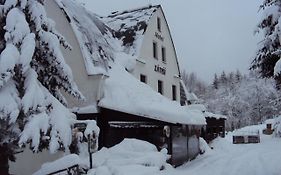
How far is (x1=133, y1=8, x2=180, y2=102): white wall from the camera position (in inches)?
954

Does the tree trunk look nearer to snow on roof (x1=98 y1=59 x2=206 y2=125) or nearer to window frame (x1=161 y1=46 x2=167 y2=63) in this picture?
snow on roof (x1=98 y1=59 x2=206 y2=125)

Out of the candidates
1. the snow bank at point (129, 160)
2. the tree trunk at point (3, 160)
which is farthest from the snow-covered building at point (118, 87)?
the tree trunk at point (3, 160)

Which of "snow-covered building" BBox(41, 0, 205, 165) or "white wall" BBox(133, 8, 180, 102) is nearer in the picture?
"snow-covered building" BBox(41, 0, 205, 165)

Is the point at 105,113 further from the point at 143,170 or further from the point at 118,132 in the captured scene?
the point at 143,170

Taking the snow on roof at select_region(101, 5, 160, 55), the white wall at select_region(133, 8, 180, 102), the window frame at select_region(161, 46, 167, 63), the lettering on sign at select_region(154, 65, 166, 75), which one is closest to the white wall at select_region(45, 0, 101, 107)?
the white wall at select_region(133, 8, 180, 102)

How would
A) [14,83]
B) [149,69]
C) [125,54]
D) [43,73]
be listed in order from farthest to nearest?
[149,69], [125,54], [43,73], [14,83]

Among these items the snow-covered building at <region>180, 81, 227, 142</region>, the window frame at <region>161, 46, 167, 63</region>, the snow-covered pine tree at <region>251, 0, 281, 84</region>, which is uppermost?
the window frame at <region>161, 46, 167, 63</region>

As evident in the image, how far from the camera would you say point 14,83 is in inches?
362

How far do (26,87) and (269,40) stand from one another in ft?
30.0

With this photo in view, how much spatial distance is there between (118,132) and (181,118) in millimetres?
3045

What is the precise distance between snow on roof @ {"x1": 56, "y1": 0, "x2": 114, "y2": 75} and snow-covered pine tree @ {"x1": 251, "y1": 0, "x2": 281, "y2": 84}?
6682 millimetres

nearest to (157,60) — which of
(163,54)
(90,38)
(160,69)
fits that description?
(160,69)

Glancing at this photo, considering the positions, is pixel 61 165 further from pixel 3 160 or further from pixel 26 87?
Result: pixel 26 87

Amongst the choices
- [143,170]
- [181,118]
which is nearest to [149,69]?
[181,118]
